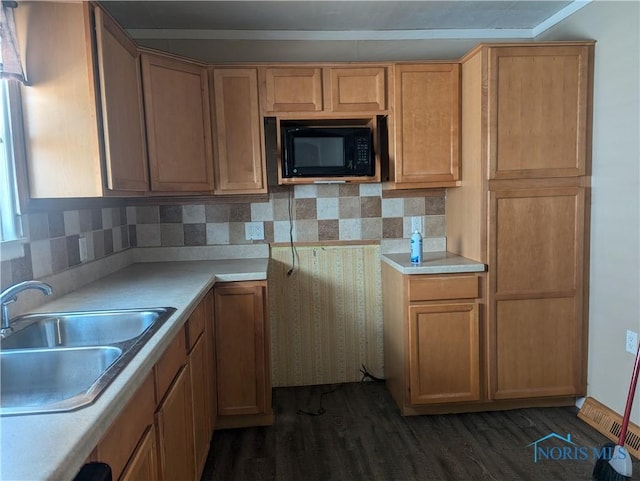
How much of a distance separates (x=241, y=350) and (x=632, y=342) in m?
2.02

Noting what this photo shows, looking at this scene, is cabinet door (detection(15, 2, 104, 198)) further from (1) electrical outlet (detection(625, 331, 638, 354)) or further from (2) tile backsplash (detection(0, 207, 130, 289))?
(1) electrical outlet (detection(625, 331, 638, 354))

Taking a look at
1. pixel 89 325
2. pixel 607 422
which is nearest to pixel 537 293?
pixel 607 422

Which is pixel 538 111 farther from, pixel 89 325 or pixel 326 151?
pixel 89 325

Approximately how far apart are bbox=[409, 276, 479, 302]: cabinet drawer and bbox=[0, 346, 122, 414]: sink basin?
5.32ft

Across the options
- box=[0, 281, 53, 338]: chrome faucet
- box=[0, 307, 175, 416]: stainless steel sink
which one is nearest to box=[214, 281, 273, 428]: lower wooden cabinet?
box=[0, 307, 175, 416]: stainless steel sink

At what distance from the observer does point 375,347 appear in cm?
298

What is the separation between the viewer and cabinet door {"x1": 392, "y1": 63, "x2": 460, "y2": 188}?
254 cm

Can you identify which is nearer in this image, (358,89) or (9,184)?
(9,184)

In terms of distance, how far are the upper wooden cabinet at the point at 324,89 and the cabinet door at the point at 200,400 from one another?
1.44m

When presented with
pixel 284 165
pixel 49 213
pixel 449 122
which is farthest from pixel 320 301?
pixel 49 213

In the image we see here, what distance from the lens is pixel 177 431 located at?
149 centimetres

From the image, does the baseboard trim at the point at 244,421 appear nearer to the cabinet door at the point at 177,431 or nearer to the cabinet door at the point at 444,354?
the cabinet door at the point at 177,431

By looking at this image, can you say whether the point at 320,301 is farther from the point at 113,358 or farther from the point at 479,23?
the point at 479,23

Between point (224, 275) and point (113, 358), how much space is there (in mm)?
1071
